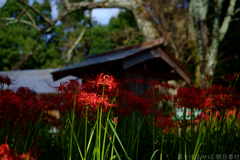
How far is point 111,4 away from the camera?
10.1 metres

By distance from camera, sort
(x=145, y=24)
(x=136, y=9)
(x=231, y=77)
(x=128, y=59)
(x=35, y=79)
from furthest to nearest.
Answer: (x=35, y=79), (x=136, y=9), (x=145, y=24), (x=128, y=59), (x=231, y=77)

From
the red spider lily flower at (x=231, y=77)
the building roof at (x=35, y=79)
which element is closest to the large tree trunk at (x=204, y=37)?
the building roof at (x=35, y=79)

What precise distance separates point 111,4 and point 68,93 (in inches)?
370

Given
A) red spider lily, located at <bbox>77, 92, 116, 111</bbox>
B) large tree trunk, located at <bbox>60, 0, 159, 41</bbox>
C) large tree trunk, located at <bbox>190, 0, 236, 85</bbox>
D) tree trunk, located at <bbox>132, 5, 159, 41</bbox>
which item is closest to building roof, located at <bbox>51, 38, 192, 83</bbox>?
red spider lily, located at <bbox>77, 92, 116, 111</bbox>

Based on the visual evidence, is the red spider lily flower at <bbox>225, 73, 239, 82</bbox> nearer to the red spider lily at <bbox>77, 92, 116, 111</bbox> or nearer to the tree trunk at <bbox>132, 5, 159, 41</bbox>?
the red spider lily at <bbox>77, 92, 116, 111</bbox>

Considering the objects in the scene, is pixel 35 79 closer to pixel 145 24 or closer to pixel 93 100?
pixel 145 24

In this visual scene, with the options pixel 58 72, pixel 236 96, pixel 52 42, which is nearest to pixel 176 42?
pixel 58 72

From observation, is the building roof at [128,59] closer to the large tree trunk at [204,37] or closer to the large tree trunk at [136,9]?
the large tree trunk at [204,37]

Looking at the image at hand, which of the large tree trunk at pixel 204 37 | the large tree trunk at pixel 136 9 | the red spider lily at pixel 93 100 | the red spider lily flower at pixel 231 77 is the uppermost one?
the large tree trunk at pixel 136 9

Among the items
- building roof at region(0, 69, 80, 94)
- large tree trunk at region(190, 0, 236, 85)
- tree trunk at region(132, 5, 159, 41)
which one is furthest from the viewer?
building roof at region(0, 69, 80, 94)

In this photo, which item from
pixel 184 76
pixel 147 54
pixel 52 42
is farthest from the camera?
pixel 52 42

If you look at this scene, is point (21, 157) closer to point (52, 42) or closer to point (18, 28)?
point (18, 28)

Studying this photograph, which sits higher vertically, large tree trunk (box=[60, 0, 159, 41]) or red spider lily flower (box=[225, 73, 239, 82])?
large tree trunk (box=[60, 0, 159, 41])

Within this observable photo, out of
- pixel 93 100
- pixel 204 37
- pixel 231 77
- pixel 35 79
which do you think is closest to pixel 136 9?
pixel 204 37
